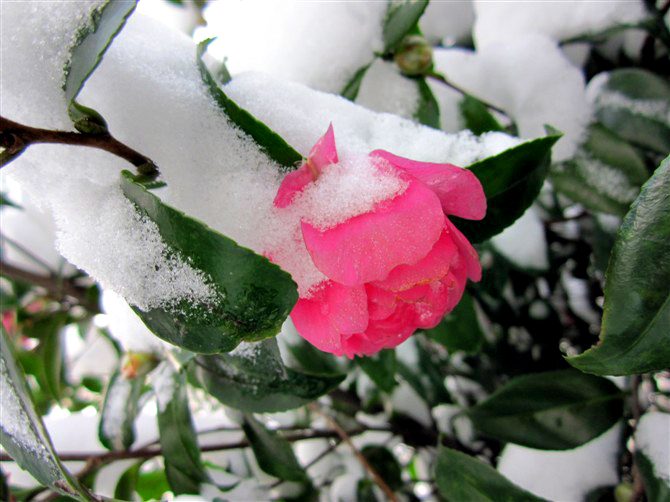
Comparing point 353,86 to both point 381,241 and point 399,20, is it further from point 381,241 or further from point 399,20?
point 381,241

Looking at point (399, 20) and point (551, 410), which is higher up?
point (399, 20)

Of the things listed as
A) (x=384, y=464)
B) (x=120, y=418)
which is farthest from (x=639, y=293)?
(x=384, y=464)

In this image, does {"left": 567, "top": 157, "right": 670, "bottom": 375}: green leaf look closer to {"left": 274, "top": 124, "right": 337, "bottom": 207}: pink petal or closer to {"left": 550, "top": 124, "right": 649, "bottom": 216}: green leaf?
{"left": 274, "top": 124, "right": 337, "bottom": 207}: pink petal

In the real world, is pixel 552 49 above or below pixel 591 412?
above

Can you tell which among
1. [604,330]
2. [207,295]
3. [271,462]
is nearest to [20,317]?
[271,462]

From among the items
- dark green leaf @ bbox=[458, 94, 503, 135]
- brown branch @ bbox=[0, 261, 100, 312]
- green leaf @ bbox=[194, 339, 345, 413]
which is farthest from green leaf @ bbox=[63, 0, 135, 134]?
brown branch @ bbox=[0, 261, 100, 312]

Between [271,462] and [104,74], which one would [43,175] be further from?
[271,462]

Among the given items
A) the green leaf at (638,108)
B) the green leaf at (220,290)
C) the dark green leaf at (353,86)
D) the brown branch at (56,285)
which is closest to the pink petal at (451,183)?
the green leaf at (220,290)
